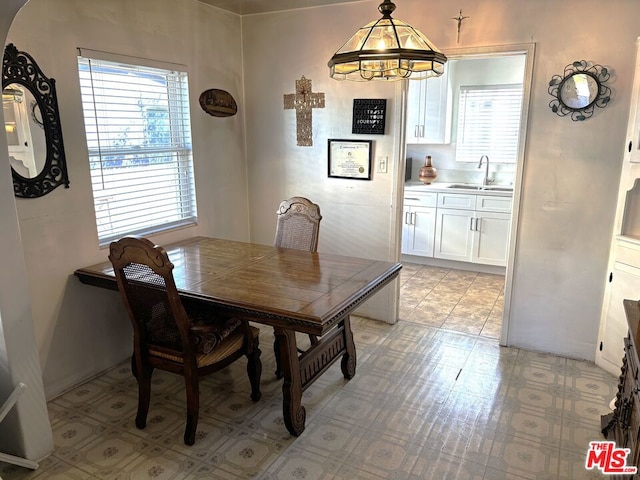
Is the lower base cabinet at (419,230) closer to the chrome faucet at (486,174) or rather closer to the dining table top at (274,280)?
the chrome faucet at (486,174)

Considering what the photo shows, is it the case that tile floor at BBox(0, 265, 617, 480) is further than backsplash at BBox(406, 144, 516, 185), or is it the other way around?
backsplash at BBox(406, 144, 516, 185)

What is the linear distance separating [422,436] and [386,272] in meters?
0.89

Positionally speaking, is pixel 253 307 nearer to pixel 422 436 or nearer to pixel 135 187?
pixel 422 436

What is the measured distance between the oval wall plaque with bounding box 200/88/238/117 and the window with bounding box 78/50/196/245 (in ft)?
0.52

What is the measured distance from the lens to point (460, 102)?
5.49 meters

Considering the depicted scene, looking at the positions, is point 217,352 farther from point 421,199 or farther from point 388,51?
point 421,199

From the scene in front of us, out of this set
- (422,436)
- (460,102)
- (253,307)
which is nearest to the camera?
(253,307)

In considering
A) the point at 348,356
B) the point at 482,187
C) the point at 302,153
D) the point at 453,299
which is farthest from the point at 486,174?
the point at 348,356

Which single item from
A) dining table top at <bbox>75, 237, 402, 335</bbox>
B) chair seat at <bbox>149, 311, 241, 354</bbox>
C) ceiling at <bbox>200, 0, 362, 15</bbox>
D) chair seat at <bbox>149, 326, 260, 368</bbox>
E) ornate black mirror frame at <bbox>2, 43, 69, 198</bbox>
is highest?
ceiling at <bbox>200, 0, 362, 15</bbox>

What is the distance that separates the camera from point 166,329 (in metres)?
2.38

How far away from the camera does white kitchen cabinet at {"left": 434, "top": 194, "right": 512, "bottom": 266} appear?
16.1 ft

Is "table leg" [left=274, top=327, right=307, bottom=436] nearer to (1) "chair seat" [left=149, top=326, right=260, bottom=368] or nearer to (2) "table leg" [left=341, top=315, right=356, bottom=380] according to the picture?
(1) "chair seat" [left=149, top=326, right=260, bottom=368]

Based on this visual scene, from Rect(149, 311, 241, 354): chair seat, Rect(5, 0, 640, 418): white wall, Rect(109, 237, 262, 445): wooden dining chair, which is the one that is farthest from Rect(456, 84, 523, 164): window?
Rect(149, 311, 241, 354): chair seat

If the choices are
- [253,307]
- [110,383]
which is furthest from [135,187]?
[253,307]
